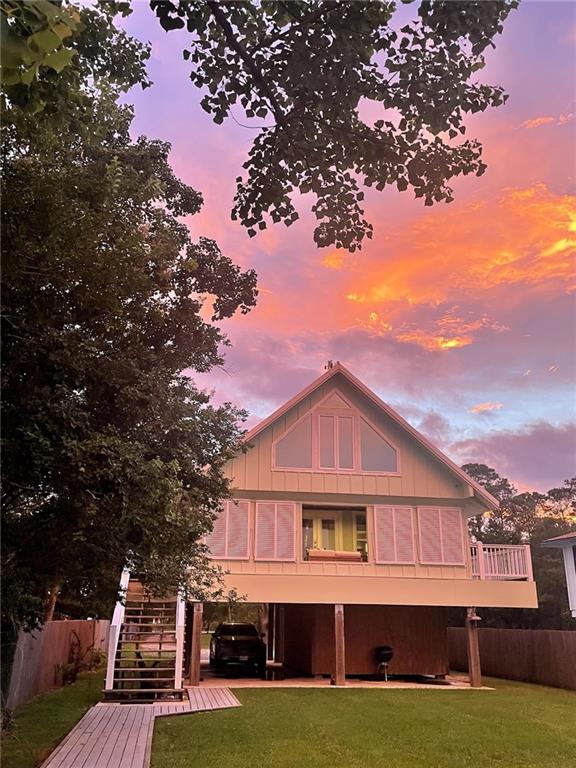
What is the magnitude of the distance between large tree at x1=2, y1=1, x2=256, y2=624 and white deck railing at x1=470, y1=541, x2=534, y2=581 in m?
10.7

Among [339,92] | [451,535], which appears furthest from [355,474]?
[339,92]

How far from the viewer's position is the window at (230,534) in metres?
15.0

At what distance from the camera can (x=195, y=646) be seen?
1398 centimetres

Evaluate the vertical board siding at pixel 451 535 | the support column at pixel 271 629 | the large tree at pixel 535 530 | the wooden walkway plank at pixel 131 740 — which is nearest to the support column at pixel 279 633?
the support column at pixel 271 629

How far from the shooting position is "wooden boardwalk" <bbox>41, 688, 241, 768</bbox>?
6844 mm

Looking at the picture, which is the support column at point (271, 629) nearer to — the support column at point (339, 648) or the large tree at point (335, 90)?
the support column at point (339, 648)

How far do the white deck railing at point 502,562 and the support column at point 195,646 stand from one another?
22.9 ft

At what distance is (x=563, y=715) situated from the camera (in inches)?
428

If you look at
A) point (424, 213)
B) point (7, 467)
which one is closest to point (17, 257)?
point (7, 467)

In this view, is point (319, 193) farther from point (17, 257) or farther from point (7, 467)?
point (7, 467)

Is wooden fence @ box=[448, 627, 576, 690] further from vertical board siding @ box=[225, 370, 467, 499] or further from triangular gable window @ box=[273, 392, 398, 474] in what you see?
triangular gable window @ box=[273, 392, 398, 474]

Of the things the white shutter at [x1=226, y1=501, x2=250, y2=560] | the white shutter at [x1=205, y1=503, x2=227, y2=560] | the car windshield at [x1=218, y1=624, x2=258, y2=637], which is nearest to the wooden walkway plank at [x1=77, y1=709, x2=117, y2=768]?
the white shutter at [x1=205, y1=503, x2=227, y2=560]

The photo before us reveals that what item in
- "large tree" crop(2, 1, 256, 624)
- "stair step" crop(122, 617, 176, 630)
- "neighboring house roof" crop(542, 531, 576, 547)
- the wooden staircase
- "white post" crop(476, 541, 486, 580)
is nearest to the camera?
"large tree" crop(2, 1, 256, 624)

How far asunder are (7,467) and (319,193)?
140 inches
